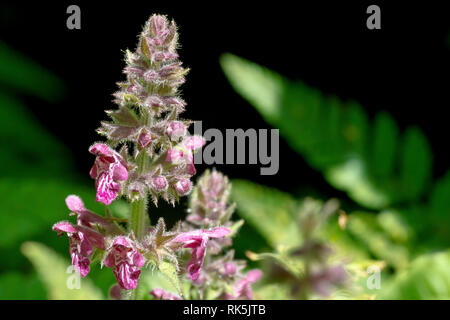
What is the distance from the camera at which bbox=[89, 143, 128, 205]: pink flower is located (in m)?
1.65

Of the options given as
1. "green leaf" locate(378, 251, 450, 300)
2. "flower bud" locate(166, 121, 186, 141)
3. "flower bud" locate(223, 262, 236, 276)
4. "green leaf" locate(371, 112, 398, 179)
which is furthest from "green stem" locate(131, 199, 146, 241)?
"green leaf" locate(371, 112, 398, 179)

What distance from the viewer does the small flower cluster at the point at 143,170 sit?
5.56 feet

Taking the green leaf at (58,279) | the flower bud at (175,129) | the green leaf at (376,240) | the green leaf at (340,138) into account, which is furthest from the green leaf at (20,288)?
the green leaf at (340,138)

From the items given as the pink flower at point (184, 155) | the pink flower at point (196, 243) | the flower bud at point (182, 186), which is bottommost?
the pink flower at point (196, 243)

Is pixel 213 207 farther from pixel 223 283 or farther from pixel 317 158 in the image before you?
pixel 317 158

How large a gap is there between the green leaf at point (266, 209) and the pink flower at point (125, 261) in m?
1.56

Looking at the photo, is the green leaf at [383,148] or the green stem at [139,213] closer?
the green stem at [139,213]

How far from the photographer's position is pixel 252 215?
340 centimetres

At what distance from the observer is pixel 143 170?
1.79 metres

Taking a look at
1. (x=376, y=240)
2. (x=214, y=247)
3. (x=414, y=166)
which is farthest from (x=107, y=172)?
(x=414, y=166)

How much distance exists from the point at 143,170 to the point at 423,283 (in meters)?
1.38

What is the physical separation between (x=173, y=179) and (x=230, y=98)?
355 centimetres

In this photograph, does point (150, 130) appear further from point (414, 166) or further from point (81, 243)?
point (414, 166)

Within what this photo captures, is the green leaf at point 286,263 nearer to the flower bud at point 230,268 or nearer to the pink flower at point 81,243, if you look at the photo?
the flower bud at point 230,268
